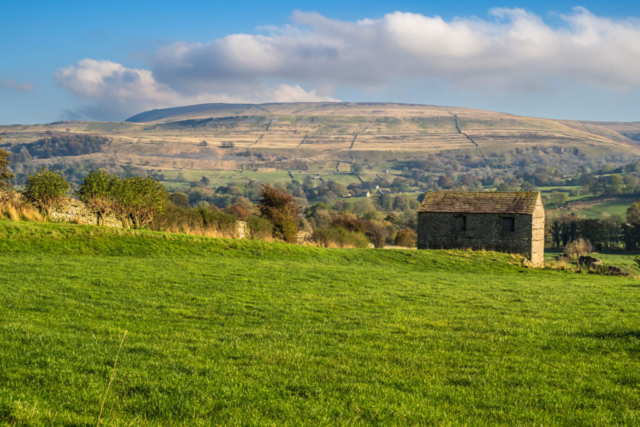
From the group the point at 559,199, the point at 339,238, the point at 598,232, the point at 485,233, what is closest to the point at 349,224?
the point at 339,238

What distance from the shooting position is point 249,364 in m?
8.28

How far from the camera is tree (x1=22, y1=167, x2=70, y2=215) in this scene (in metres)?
30.7

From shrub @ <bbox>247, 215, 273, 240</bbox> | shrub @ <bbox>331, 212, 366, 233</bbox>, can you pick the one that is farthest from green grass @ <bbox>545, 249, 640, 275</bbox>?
shrub @ <bbox>247, 215, 273, 240</bbox>

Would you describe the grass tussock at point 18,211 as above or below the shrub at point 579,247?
above

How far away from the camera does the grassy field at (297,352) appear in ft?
21.3

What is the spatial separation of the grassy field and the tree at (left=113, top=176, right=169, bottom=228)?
1488cm

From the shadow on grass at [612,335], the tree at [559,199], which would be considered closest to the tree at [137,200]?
the shadow on grass at [612,335]

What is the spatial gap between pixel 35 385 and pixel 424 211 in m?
47.7

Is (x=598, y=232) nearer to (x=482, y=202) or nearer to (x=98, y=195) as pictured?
(x=482, y=202)

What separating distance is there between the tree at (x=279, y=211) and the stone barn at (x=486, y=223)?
13.3 m

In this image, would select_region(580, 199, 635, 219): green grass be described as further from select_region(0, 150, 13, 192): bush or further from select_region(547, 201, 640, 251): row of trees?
select_region(0, 150, 13, 192): bush

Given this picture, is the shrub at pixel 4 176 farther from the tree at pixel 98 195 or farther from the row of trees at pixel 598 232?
the row of trees at pixel 598 232

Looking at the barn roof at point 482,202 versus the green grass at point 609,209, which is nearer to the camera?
the barn roof at point 482,202

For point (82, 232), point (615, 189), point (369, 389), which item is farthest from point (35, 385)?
point (615, 189)
